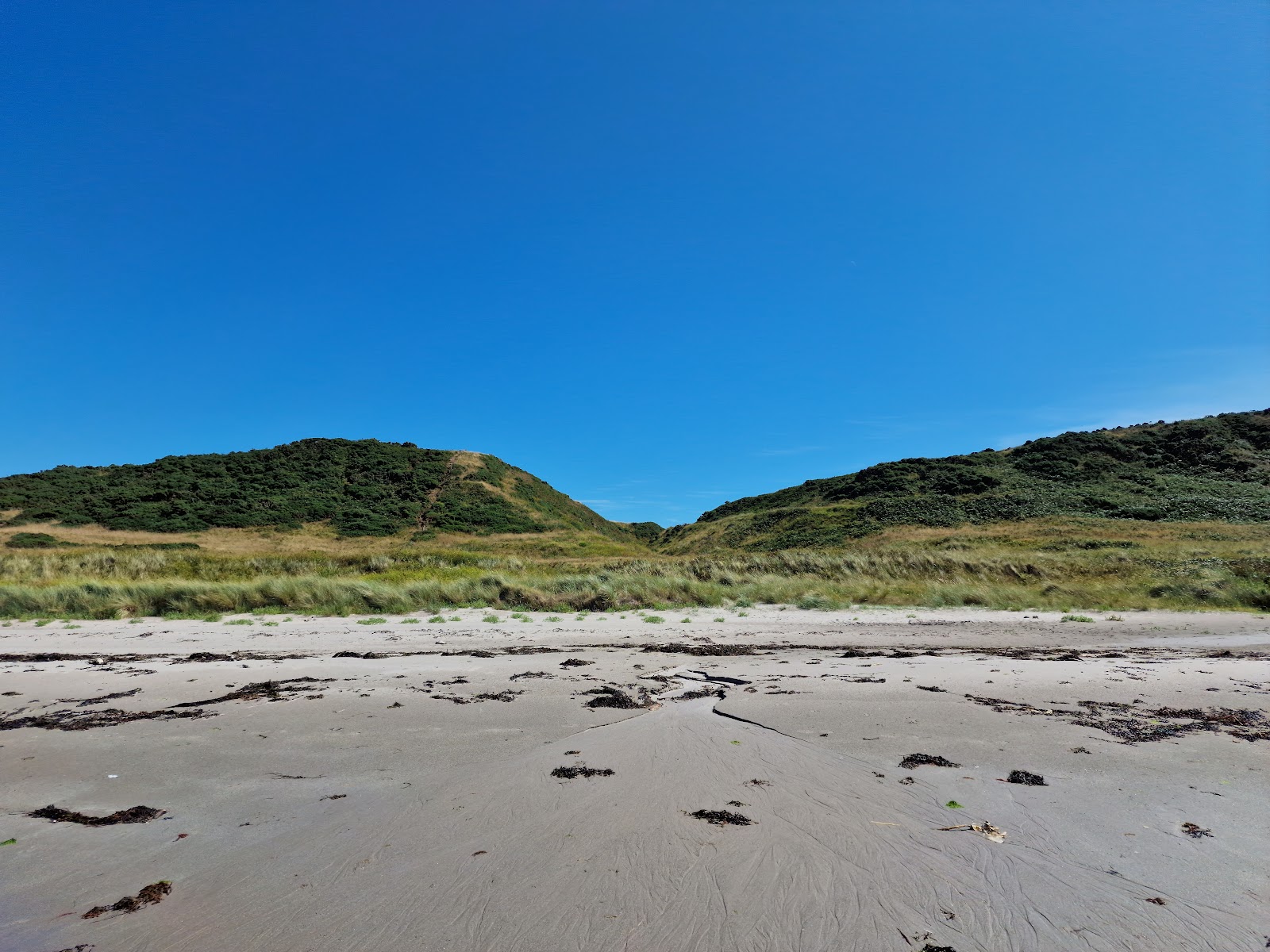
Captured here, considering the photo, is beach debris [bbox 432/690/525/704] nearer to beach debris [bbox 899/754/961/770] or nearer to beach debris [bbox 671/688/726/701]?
beach debris [bbox 671/688/726/701]

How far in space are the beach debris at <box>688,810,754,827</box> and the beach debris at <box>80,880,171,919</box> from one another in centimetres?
233

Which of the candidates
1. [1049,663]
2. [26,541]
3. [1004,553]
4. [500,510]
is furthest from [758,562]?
[26,541]

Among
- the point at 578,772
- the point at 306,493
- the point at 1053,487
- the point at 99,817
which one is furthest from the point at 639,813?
the point at 306,493

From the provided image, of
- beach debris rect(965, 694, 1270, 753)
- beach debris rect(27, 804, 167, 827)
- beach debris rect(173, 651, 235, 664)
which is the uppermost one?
beach debris rect(173, 651, 235, 664)

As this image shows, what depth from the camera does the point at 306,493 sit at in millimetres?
65125

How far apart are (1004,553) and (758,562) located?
11962 mm

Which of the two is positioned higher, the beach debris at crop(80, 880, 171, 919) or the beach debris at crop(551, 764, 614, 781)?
the beach debris at crop(551, 764, 614, 781)

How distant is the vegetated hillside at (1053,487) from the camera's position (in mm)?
47312

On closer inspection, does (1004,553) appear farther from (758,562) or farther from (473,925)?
(473,925)

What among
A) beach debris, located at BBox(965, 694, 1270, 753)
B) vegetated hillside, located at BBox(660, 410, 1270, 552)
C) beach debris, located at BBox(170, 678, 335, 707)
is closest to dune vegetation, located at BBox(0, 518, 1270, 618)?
beach debris, located at BBox(170, 678, 335, 707)

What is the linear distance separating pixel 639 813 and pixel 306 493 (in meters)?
70.0

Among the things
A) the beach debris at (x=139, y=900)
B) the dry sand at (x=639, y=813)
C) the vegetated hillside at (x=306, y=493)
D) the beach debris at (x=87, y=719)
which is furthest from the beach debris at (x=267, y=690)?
the vegetated hillside at (x=306, y=493)

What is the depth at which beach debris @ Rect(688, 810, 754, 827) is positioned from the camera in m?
3.26

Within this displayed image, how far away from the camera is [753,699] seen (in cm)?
596
